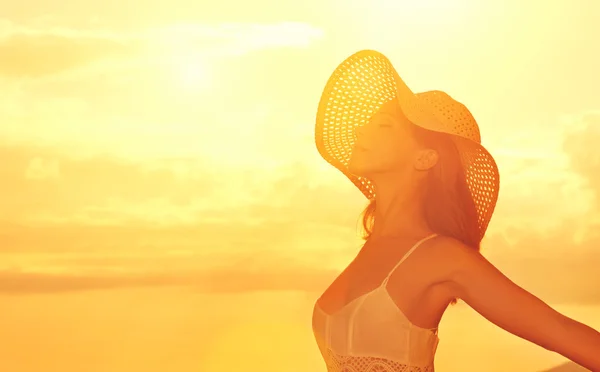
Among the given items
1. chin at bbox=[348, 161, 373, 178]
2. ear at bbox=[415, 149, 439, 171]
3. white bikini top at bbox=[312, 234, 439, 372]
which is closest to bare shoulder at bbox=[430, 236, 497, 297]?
white bikini top at bbox=[312, 234, 439, 372]

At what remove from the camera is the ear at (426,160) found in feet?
16.1

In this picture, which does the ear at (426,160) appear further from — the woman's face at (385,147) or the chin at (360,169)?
the chin at (360,169)

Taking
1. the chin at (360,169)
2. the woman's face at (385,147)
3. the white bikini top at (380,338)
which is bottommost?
the white bikini top at (380,338)

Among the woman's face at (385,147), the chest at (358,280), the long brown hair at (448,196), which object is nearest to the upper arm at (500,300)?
the long brown hair at (448,196)

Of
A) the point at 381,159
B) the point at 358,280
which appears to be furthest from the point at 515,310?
the point at 381,159

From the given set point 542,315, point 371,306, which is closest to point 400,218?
point 371,306

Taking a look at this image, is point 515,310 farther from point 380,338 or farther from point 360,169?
point 360,169

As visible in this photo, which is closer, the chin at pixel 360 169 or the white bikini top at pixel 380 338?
the white bikini top at pixel 380 338

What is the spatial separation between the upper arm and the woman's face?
0.57 meters

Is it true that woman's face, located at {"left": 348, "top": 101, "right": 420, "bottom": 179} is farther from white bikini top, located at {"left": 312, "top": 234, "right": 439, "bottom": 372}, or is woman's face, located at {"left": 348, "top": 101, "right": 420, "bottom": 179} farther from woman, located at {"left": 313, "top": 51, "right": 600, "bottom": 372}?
white bikini top, located at {"left": 312, "top": 234, "right": 439, "bottom": 372}

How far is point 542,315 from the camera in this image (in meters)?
4.39

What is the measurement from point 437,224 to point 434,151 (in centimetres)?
39

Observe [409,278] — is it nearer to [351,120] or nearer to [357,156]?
[357,156]

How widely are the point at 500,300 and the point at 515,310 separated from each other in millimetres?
86
